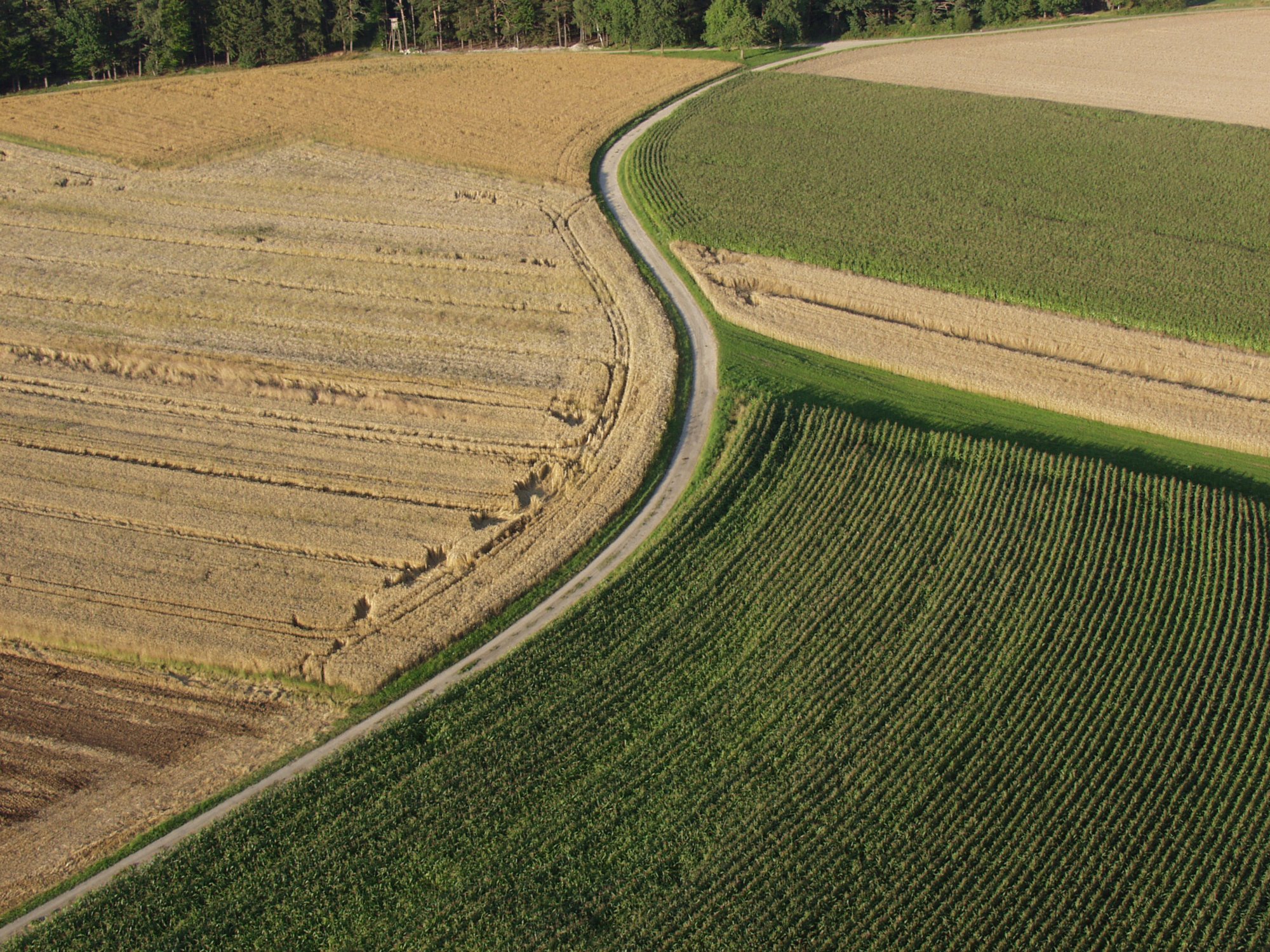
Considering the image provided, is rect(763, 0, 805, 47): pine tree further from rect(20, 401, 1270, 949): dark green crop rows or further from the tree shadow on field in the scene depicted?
rect(20, 401, 1270, 949): dark green crop rows

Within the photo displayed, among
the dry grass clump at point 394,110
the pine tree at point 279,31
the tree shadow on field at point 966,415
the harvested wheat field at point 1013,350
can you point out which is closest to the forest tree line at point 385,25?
the pine tree at point 279,31

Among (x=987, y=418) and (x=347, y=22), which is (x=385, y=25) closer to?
(x=347, y=22)

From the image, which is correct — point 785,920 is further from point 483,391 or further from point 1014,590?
point 483,391

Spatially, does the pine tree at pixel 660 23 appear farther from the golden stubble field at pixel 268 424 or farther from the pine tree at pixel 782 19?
the golden stubble field at pixel 268 424

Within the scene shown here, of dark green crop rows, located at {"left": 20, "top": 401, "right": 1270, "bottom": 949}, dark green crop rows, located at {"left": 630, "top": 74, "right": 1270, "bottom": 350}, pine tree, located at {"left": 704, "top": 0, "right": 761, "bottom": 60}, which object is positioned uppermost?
pine tree, located at {"left": 704, "top": 0, "right": 761, "bottom": 60}

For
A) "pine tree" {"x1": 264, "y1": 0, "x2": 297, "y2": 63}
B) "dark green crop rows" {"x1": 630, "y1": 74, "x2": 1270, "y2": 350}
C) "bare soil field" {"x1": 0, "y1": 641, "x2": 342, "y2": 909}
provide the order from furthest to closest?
"pine tree" {"x1": 264, "y1": 0, "x2": 297, "y2": 63}
"dark green crop rows" {"x1": 630, "y1": 74, "x2": 1270, "y2": 350}
"bare soil field" {"x1": 0, "y1": 641, "x2": 342, "y2": 909}

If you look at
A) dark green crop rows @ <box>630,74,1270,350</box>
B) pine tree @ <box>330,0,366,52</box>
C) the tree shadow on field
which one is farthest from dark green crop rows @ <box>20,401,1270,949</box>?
pine tree @ <box>330,0,366,52</box>

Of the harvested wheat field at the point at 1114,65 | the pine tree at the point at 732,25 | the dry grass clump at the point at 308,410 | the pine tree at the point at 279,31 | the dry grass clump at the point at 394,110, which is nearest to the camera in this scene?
the dry grass clump at the point at 308,410
